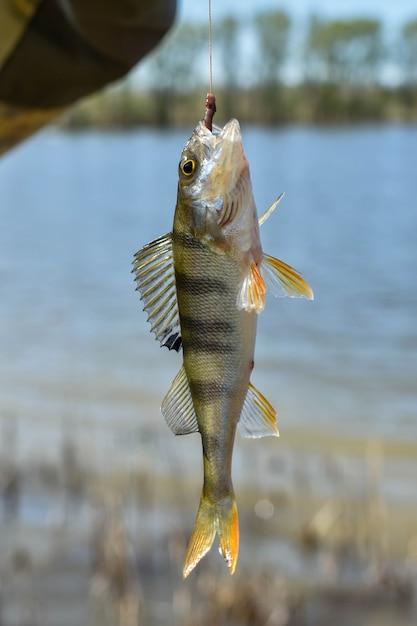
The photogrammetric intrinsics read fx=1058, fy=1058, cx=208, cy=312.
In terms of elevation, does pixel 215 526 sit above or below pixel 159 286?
below

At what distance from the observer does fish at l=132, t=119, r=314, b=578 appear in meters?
1.93

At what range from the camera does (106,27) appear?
419 cm

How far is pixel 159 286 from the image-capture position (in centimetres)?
202

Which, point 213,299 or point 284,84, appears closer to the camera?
point 213,299

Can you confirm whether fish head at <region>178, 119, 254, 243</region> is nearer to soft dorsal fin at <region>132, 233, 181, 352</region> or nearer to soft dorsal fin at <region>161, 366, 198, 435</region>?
soft dorsal fin at <region>132, 233, 181, 352</region>

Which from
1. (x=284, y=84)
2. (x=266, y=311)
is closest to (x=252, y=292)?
(x=266, y=311)

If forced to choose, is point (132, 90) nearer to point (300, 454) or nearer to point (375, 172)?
point (375, 172)

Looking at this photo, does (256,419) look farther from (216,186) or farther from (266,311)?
(266,311)

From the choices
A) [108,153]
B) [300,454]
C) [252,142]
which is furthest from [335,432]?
[108,153]

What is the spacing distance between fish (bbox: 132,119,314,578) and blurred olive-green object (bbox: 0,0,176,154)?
89.3 inches

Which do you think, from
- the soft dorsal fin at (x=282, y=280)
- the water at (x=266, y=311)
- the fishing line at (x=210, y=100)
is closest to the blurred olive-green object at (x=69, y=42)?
the fishing line at (x=210, y=100)

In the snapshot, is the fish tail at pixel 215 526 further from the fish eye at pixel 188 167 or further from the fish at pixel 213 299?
the fish eye at pixel 188 167

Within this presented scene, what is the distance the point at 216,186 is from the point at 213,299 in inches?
8.7

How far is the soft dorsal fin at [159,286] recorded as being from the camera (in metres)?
2.00
